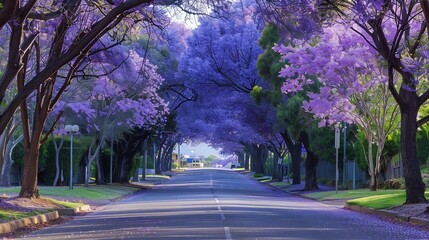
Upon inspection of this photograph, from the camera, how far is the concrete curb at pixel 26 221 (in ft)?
60.6

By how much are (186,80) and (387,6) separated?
30.3 m

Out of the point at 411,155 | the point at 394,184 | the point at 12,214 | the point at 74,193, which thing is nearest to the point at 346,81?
the point at 394,184

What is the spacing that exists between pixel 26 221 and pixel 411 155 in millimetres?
12217

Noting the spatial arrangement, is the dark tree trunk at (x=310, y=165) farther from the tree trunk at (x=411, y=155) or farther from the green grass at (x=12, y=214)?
the green grass at (x=12, y=214)

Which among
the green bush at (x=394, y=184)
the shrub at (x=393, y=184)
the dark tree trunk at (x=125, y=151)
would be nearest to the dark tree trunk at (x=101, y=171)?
the dark tree trunk at (x=125, y=151)

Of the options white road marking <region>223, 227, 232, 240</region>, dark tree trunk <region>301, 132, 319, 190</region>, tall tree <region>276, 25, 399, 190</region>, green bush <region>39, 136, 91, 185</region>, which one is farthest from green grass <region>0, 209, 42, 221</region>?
dark tree trunk <region>301, 132, 319, 190</region>

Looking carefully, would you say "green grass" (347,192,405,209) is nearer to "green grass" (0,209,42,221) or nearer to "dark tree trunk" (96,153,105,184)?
"green grass" (0,209,42,221)

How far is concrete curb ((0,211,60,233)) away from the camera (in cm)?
1849

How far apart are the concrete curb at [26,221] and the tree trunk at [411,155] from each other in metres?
11.1

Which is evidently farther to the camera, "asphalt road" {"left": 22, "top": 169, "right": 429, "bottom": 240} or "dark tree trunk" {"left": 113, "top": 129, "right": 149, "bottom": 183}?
"dark tree trunk" {"left": 113, "top": 129, "right": 149, "bottom": 183}

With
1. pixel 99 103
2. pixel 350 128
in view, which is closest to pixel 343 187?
pixel 350 128

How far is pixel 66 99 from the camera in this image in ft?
129

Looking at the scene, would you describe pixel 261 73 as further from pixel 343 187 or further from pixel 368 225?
pixel 368 225

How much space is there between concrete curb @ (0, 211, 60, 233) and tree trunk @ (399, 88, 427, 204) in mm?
11116
